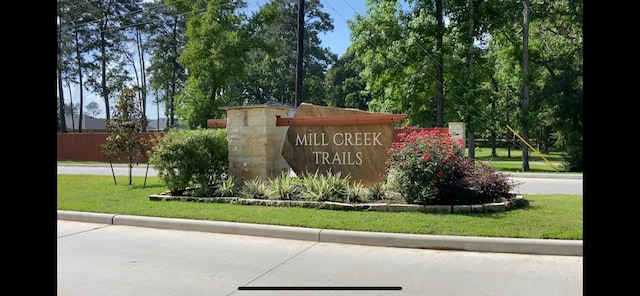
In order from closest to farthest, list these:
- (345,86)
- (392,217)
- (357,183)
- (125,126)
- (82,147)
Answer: (392,217) < (357,183) < (125,126) < (82,147) < (345,86)

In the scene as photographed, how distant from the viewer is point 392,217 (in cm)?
746

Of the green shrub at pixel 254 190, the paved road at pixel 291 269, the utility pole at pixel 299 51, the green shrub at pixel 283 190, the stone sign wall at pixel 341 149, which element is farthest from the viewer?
the utility pole at pixel 299 51

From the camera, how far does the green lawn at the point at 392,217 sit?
6.48 meters

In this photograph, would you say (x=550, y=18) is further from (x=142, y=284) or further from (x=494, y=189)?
(x=142, y=284)

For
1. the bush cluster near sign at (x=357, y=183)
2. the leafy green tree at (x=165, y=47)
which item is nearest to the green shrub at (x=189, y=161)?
the bush cluster near sign at (x=357, y=183)

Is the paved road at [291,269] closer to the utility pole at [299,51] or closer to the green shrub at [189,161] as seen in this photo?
the green shrub at [189,161]

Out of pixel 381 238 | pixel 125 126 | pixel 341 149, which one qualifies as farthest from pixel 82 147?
pixel 381 238

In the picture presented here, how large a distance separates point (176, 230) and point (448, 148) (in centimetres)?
488

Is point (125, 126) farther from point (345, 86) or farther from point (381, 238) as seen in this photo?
point (345, 86)

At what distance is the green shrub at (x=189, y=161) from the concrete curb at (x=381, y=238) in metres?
2.33

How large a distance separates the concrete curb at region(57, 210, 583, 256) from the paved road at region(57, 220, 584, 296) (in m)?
0.11

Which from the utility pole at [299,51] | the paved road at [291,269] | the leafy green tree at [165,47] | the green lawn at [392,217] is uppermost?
the leafy green tree at [165,47]

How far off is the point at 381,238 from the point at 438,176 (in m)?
2.23

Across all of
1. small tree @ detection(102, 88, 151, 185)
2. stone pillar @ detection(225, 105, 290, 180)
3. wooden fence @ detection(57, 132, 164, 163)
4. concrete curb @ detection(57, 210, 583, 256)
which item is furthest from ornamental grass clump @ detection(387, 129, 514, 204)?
wooden fence @ detection(57, 132, 164, 163)
